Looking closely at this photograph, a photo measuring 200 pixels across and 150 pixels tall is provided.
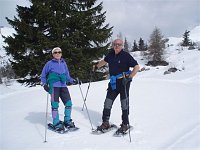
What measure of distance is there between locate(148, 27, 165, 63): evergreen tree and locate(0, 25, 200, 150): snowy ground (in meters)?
45.4

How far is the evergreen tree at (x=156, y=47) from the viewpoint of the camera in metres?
55.6

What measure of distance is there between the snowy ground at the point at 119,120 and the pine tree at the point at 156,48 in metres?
45.1

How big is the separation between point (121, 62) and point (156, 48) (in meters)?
51.5

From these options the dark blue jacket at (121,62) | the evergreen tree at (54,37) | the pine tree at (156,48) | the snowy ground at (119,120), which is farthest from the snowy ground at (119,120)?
the pine tree at (156,48)

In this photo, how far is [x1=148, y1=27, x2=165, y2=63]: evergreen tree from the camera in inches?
2190

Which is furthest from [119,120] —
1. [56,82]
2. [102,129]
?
[56,82]

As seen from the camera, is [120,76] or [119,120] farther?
[119,120]

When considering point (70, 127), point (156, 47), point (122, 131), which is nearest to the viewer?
point (122, 131)

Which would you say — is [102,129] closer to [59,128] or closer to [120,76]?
[59,128]

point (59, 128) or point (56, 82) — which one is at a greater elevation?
point (56, 82)

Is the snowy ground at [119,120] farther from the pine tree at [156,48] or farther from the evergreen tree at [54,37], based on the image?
the pine tree at [156,48]

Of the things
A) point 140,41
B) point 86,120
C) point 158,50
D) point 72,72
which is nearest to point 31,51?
point 72,72

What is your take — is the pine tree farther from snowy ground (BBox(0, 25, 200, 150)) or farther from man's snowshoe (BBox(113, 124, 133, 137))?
man's snowshoe (BBox(113, 124, 133, 137))

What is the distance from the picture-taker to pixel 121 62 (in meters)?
6.34
